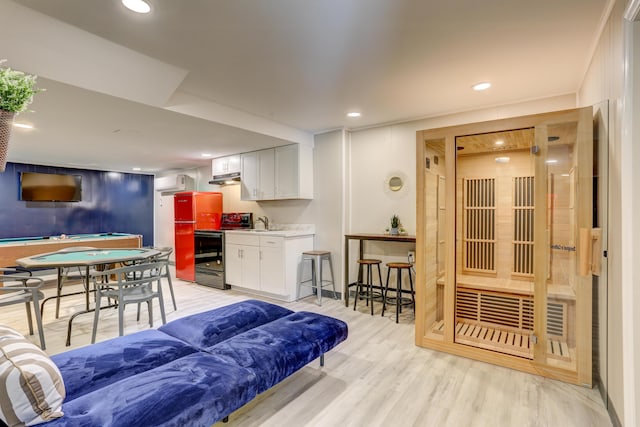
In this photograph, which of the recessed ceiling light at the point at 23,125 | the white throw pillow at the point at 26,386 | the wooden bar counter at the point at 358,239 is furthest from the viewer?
the wooden bar counter at the point at 358,239

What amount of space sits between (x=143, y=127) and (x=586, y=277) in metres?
4.63

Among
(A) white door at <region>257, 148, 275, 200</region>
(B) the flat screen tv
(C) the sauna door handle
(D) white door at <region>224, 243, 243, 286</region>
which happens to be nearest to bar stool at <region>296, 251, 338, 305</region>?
(D) white door at <region>224, 243, 243, 286</region>

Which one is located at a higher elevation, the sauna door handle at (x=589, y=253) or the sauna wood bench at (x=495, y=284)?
the sauna door handle at (x=589, y=253)

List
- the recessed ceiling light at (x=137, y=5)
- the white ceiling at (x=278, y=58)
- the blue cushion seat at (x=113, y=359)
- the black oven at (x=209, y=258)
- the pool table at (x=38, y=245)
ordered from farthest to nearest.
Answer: the black oven at (x=209, y=258), the pool table at (x=38, y=245), the white ceiling at (x=278, y=58), the recessed ceiling light at (x=137, y=5), the blue cushion seat at (x=113, y=359)

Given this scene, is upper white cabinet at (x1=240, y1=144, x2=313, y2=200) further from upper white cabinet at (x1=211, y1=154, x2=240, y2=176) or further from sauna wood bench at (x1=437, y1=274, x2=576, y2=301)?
sauna wood bench at (x1=437, y1=274, x2=576, y2=301)

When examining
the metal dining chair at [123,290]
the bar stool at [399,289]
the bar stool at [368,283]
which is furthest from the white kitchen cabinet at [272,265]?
the metal dining chair at [123,290]

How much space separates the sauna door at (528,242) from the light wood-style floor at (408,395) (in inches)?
12.0

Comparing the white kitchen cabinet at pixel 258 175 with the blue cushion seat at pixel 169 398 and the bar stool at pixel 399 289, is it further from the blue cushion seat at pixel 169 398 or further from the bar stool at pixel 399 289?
the blue cushion seat at pixel 169 398

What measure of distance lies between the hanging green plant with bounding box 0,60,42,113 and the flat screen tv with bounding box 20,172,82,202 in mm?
7133

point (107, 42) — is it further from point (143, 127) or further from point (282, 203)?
point (282, 203)

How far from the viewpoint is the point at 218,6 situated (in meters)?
1.89

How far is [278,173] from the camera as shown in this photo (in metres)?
5.12

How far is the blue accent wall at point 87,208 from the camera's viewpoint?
6445 mm

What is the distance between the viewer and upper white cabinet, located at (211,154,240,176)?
5811mm
